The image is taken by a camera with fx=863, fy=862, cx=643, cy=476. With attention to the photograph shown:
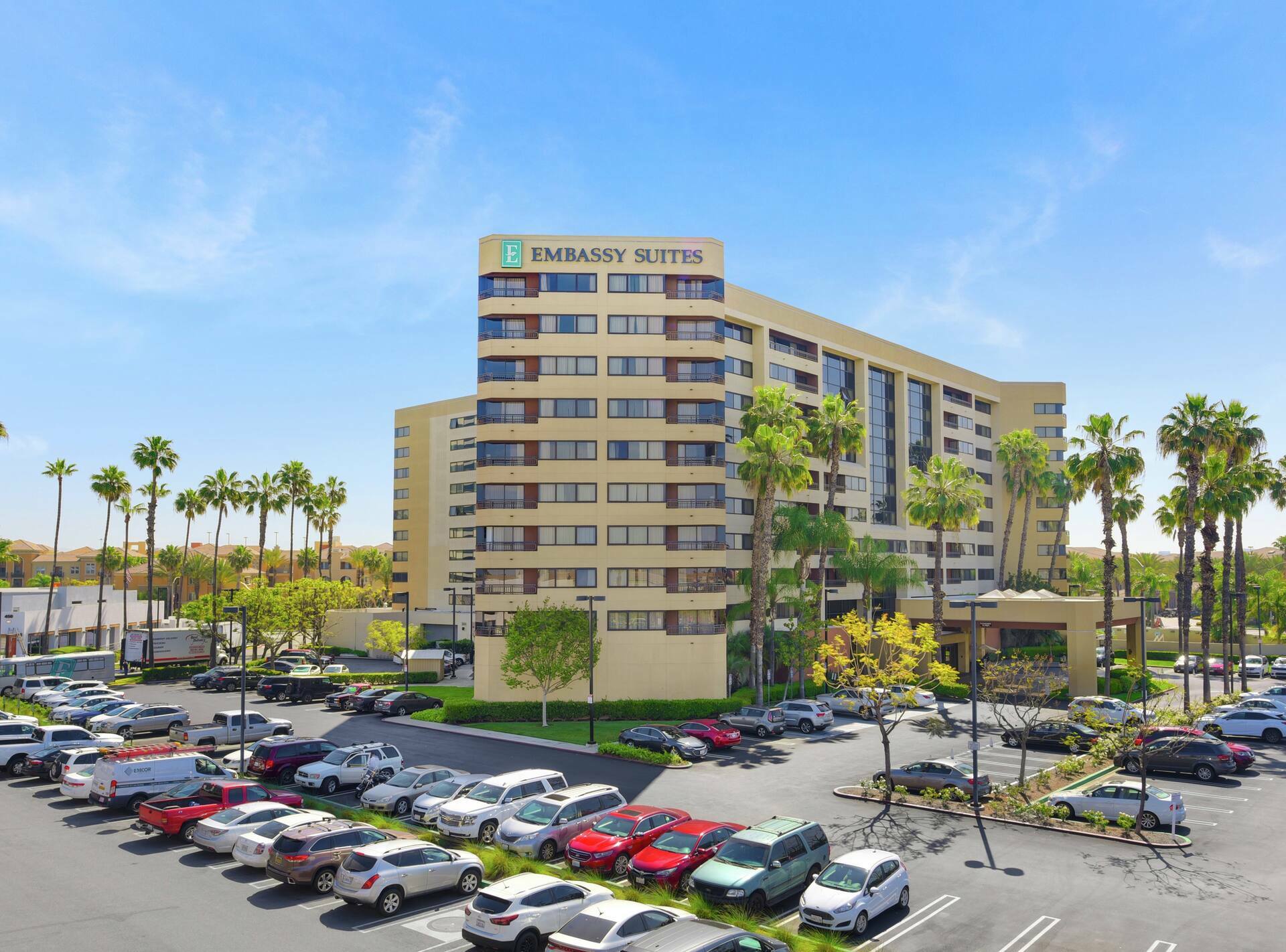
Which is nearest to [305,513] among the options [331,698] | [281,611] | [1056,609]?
[281,611]

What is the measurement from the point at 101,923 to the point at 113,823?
35.3ft

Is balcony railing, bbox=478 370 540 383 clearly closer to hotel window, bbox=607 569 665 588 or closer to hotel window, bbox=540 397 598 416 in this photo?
hotel window, bbox=540 397 598 416

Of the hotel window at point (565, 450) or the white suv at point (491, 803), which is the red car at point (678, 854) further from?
the hotel window at point (565, 450)

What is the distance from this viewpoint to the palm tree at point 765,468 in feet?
181

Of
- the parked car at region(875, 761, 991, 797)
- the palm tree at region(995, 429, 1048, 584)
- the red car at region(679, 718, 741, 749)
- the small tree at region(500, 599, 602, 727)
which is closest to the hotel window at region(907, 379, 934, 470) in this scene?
the palm tree at region(995, 429, 1048, 584)

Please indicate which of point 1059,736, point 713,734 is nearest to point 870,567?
point 1059,736

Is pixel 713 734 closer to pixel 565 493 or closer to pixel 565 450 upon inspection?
pixel 565 493

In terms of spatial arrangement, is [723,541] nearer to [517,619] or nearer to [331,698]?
[517,619]

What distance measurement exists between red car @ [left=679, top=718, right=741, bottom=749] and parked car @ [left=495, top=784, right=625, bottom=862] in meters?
17.3

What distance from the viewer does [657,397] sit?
57750 millimetres

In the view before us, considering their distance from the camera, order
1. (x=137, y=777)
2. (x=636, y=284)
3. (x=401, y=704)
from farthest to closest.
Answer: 1. (x=636, y=284)
2. (x=401, y=704)
3. (x=137, y=777)

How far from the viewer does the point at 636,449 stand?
188ft

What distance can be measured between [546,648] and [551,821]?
25112 millimetres

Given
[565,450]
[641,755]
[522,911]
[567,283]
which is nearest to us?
[522,911]
